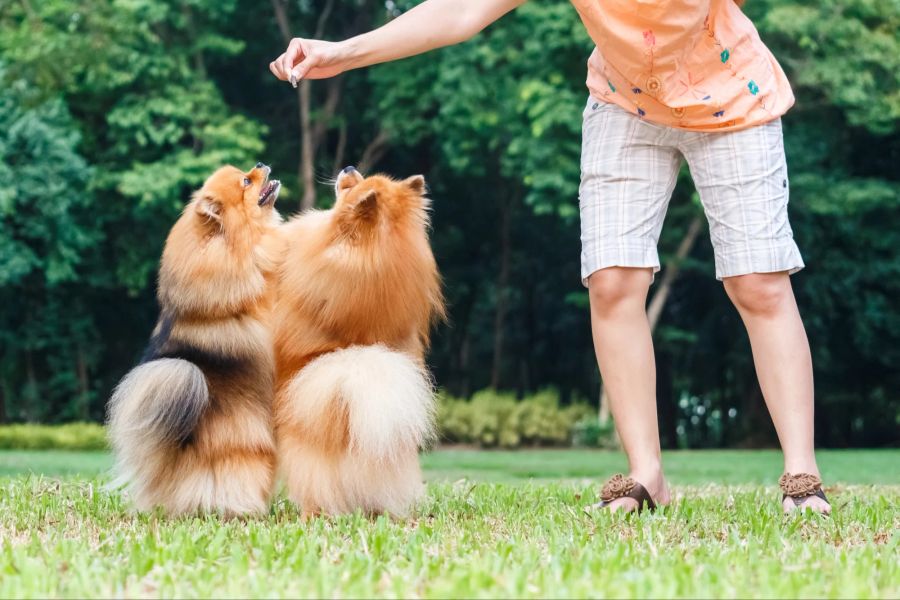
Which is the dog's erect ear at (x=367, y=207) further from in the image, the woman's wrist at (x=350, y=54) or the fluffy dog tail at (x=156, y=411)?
the fluffy dog tail at (x=156, y=411)

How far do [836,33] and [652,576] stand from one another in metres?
13.5

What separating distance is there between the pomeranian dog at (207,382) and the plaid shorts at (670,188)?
122cm

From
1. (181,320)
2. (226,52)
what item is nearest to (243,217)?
(181,320)

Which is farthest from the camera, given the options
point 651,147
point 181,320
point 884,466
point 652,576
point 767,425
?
point 767,425

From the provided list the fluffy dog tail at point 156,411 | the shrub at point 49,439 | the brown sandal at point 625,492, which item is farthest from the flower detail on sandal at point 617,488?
the shrub at point 49,439

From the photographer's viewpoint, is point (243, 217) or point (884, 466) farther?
point (884, 466)

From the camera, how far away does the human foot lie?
148 inches

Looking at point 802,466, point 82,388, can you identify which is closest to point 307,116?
point 82,388

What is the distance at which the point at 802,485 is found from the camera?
366cm

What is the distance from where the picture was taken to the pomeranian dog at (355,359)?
11.0ft

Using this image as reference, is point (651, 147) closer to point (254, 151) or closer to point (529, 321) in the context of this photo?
point (254, 151)

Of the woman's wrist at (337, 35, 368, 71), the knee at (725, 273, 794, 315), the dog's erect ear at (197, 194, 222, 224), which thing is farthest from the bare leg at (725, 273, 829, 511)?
the dog's erect ear at (197, 194, 222, 224)

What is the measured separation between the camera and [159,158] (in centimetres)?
1647

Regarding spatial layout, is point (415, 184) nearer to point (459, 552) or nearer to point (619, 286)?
point (619, 286)
